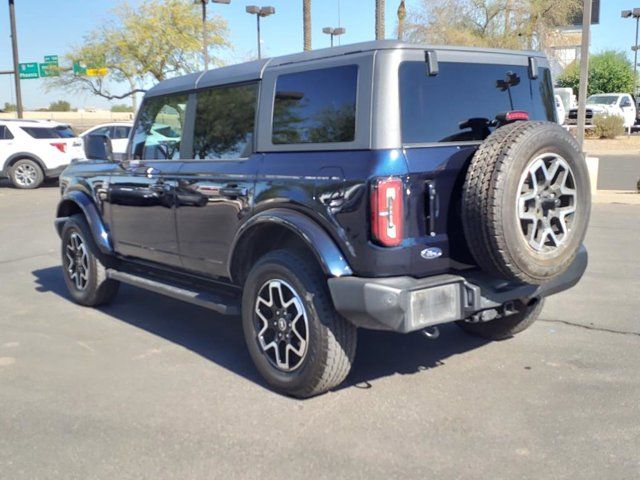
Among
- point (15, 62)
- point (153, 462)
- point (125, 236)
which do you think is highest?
point (15, 62)

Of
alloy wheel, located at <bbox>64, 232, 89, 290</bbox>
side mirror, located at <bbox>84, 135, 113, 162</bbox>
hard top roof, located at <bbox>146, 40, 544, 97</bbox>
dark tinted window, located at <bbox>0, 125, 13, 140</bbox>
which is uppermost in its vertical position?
hard top roof, located at <bbox>146, 40, 544, 97</bbox>

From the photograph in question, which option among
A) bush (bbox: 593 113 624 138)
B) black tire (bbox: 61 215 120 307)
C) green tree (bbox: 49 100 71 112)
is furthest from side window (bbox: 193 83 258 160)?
green tree (bbox: 49 100 71 112)

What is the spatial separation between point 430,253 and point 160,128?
2.87m

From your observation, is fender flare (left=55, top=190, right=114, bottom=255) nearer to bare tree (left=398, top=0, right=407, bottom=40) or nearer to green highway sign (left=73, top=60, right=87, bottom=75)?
bare tree (left=398, top=0, right=407, bottom=40)

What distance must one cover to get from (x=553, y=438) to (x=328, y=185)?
1.83 meters

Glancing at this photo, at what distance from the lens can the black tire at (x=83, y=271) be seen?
623cm

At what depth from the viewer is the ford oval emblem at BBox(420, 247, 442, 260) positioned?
12.4 ft

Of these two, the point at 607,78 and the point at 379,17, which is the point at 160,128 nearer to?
the point at 379,17

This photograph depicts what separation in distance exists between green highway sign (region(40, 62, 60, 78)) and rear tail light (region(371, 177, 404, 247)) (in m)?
42.5

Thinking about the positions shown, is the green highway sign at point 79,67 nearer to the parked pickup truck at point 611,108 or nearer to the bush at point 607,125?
the parked pickup truck at point 611,108

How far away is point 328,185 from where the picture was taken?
3.81 meters

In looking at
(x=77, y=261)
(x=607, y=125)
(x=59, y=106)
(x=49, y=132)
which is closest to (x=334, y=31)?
(x=607, y=125)

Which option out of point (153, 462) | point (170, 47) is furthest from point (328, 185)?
point (170, 47)

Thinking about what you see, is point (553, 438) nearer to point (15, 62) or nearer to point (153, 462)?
point (153, 462)
